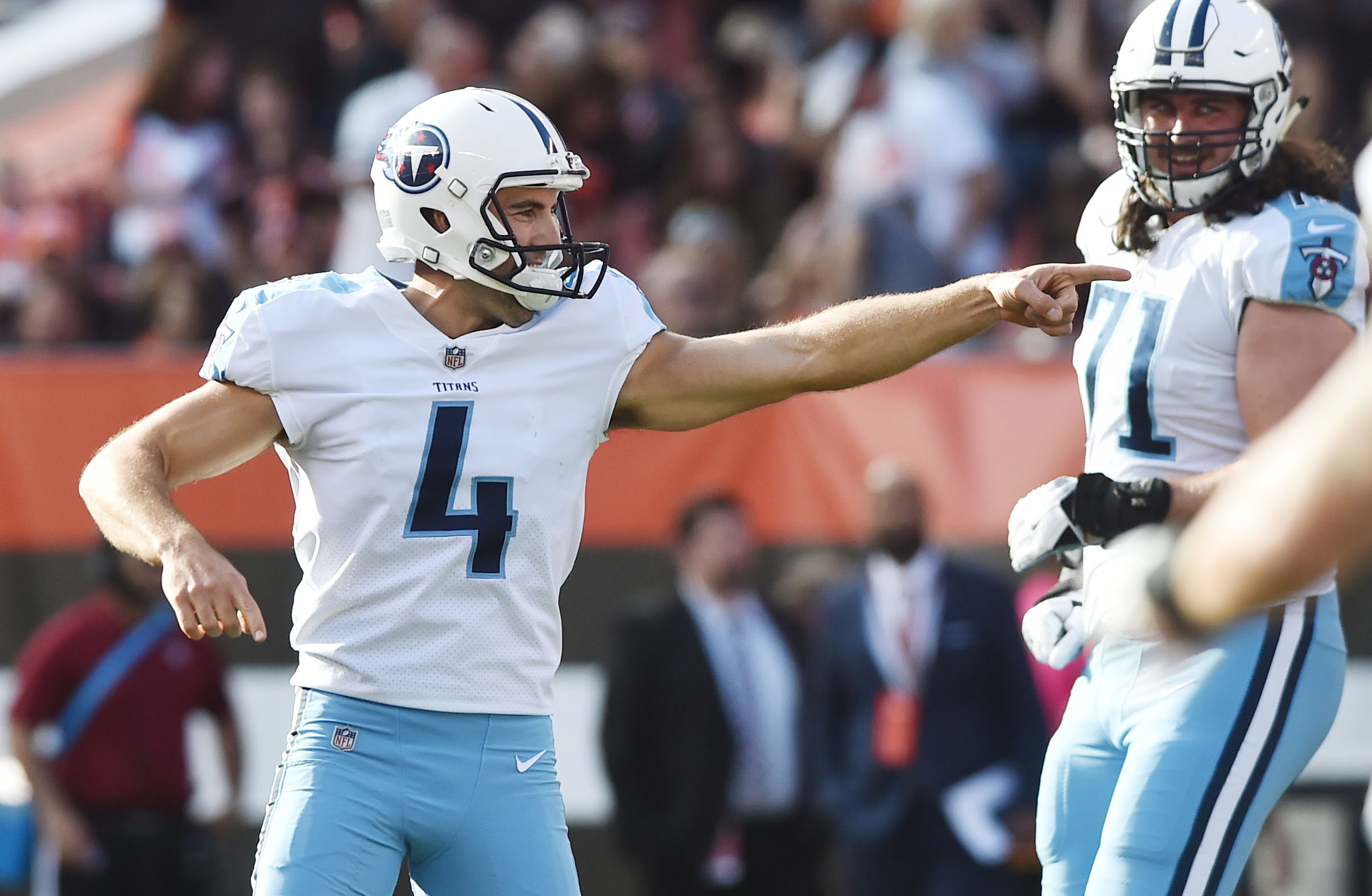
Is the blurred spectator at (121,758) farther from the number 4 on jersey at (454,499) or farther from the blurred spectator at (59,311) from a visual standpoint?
the number 4 on jersey at (454,499)

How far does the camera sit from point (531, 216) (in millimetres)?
4145

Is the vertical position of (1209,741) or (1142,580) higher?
(1142,580)

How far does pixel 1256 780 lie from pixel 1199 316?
94 cm

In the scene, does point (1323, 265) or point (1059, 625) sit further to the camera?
point (1059, 625)

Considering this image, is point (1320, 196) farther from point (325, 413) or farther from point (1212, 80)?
point (325, 413)

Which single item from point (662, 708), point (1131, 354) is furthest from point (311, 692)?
point (662, 708)

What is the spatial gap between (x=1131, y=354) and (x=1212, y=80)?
0.61m

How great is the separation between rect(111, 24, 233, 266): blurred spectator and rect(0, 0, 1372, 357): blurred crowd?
0.06 ft

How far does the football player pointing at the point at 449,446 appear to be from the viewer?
3.87 meters

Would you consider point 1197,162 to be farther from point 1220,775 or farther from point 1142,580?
point 1142,580

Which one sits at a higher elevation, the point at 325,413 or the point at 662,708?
the point at 325,413

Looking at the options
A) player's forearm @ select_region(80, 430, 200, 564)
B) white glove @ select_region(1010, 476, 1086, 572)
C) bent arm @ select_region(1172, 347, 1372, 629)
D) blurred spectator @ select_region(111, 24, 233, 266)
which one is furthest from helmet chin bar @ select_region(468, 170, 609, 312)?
blurred spectator @ select_region(111, 24, 233, 266)

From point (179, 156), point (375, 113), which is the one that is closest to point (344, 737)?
point (375, 113)

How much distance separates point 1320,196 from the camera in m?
4.04
